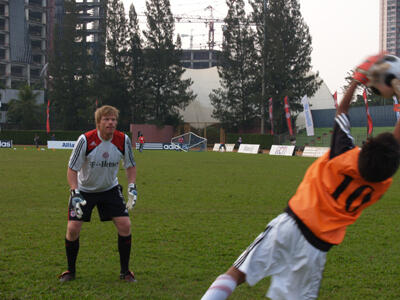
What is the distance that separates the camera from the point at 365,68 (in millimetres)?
3363

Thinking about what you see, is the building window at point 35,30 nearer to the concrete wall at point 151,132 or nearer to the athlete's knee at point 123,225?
the concrete wall at point 151,132

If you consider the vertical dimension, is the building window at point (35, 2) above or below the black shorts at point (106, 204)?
above

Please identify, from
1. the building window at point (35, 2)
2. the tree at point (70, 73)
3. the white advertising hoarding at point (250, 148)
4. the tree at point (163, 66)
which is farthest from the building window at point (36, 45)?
the white advertising hoarding at point (250, 148)

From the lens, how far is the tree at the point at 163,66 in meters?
65.6

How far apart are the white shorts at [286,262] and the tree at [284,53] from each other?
Answer: 56.9 metres

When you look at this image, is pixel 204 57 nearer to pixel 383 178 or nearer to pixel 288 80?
pixel 288 80

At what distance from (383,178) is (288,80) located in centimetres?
5949

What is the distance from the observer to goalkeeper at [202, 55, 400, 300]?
3.24m

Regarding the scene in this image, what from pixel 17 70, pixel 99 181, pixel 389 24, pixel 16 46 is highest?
pixel 389 24

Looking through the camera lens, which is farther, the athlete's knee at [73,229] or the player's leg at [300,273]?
the athlete's knee at [73,229]

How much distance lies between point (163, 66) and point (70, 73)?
12973 mm

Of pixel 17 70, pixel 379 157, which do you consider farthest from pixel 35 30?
pixel 379 157

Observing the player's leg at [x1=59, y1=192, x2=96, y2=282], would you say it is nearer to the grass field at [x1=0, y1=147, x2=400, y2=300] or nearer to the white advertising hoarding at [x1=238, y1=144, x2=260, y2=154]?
the grass field at [x1=0, y1=147, x2=400, y2=300]

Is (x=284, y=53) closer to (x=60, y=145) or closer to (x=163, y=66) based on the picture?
(x=163, y=66)
